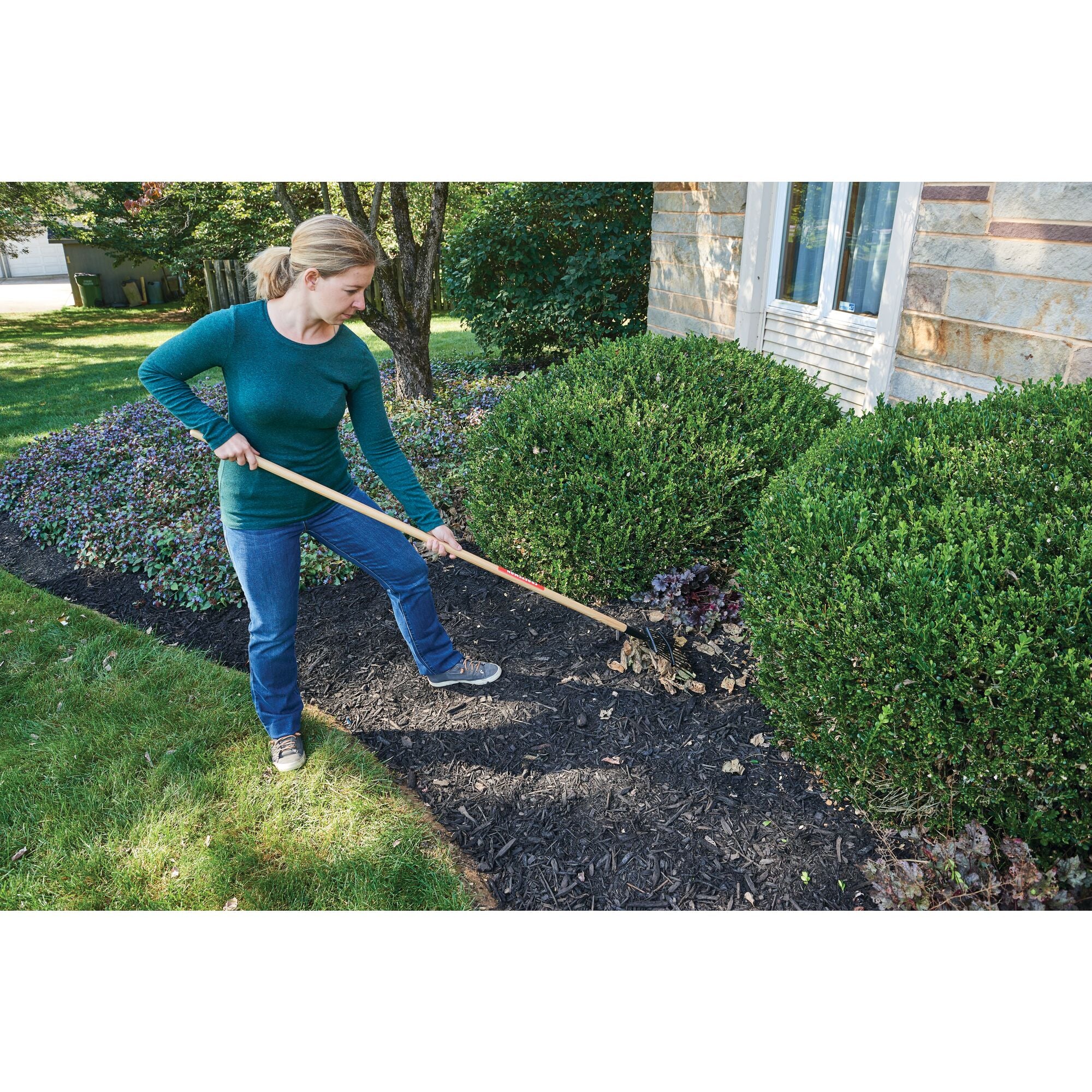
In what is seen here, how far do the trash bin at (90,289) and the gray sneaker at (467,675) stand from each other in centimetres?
2088

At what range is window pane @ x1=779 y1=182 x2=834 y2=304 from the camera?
246 inches

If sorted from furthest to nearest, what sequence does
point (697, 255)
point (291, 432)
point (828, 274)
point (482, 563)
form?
point (697, 255), point (828, 274), point (482, 563), point (291, 432)

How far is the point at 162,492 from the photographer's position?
601 centimetres

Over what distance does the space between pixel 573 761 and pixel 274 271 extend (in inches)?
89.5

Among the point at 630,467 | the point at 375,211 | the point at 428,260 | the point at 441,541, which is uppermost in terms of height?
the point at 375,211

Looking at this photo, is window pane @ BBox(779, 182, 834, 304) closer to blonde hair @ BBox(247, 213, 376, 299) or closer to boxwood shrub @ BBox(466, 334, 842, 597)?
boxwood shrub @ BBox(466, 334, 842, 597)

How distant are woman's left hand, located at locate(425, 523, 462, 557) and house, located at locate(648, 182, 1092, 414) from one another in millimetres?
2806

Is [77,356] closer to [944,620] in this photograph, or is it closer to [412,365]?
[412,365]

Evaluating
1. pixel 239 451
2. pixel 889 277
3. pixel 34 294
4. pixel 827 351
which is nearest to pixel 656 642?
pixel 239 451

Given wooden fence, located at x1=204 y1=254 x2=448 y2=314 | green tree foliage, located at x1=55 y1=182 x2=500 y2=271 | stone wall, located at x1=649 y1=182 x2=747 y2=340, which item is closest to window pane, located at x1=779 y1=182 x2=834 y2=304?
stone wall, located at x1=649 y1=182 x2=747 y2=340

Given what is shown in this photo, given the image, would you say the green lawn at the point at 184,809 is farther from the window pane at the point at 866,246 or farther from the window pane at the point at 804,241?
the window pane at the point at 804,241

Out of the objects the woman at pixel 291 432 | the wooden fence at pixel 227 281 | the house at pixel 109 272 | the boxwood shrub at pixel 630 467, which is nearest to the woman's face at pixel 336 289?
the woman at pixel 291 432

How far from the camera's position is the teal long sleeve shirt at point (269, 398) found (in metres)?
2.86

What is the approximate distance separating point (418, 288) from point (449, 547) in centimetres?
569
